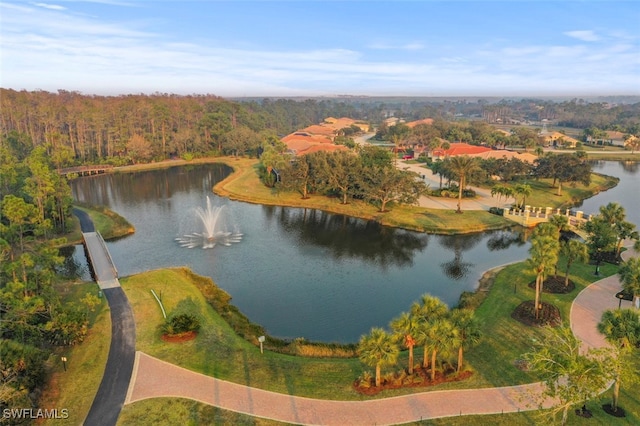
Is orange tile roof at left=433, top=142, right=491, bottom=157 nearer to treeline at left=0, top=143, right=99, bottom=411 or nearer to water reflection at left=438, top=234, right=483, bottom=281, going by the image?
water reflection at left=438, top=234, right=483, bottom=281

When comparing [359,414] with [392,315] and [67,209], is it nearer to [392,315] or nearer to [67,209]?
[392,315]

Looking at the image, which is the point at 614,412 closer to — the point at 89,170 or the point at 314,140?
the point at 89,170

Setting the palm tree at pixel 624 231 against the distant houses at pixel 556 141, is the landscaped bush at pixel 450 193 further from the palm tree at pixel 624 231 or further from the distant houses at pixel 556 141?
the distant houses at pixel 556 141

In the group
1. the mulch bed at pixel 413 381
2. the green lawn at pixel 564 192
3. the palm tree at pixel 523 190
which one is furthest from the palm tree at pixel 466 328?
the green lawn at pixel 564 192

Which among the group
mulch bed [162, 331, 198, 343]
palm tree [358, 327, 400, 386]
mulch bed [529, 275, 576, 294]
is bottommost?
mulch bed [162, 331, 198, 343]

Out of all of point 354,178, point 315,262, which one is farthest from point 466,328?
point 354,178

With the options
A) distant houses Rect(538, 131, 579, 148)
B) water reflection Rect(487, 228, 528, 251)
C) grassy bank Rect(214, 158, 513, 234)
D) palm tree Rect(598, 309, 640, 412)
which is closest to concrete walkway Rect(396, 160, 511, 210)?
grassy bank Rect(214, 158, 513, 234)
